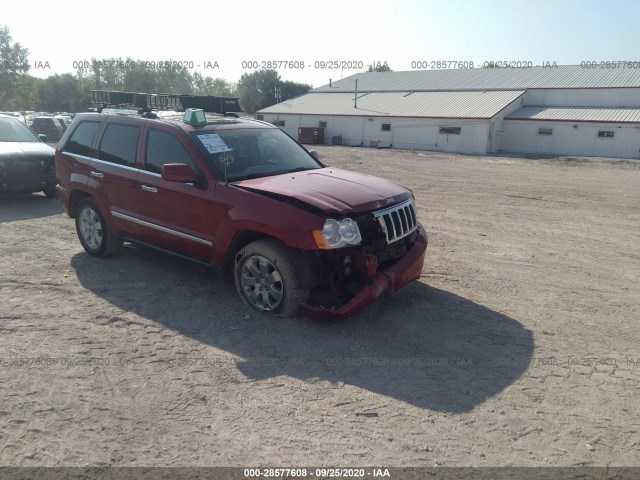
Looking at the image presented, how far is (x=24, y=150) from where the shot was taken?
33.2 ft

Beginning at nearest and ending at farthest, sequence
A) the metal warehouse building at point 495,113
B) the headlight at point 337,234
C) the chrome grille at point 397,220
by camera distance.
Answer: the headlight at point 337,234 → the chrome grille at point 397,220 → the metal warehouse building at point 495,113

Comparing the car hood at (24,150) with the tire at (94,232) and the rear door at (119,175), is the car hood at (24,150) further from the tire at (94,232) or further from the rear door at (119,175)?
the rear door at (119,175)

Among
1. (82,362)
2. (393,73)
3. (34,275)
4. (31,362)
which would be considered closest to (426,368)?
(82,362)

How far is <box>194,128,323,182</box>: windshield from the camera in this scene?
5.16 metres

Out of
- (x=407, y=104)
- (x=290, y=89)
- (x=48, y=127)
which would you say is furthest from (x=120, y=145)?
(x=290, y=89)

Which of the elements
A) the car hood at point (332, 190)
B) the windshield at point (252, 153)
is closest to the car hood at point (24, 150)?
the windshield at point (252, 153)

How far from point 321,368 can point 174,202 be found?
100 inches

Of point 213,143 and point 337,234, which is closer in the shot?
point 337,234

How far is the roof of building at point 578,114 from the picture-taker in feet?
97.8

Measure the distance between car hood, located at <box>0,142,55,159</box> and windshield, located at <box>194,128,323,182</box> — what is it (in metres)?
6.61

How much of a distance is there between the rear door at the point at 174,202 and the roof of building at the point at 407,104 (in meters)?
29.4

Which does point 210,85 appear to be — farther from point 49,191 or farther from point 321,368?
point 321,368

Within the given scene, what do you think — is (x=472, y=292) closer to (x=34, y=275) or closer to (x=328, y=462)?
(x=328, y=462)

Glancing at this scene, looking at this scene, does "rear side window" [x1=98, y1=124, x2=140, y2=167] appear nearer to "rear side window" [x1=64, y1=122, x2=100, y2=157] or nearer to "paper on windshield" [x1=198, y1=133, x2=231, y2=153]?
"rear side window" [x1=64, y1=122, x2=100, y2=157]
